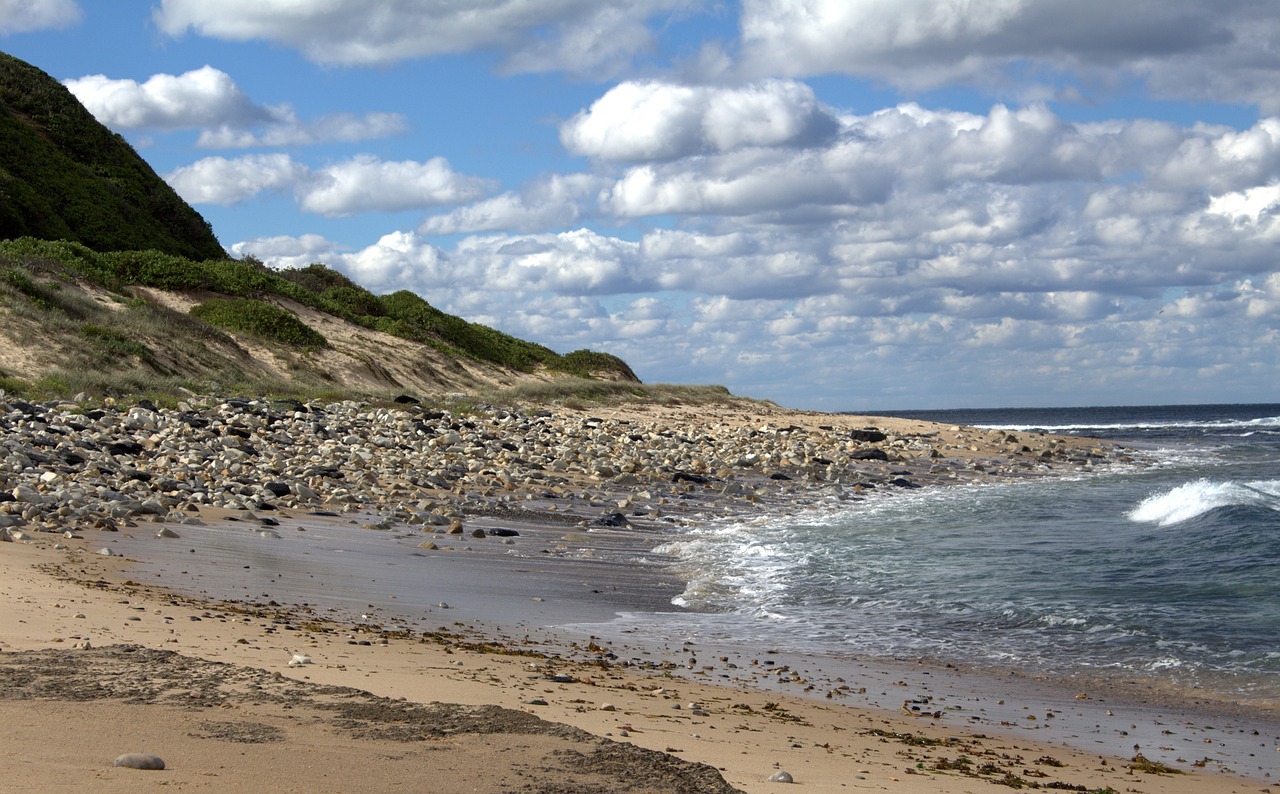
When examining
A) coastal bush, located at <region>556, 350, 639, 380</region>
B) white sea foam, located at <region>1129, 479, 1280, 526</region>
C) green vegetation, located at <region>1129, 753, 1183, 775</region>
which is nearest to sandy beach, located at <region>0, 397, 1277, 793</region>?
green vegetation, located at <region>1129, 753, 1183, 775</region>

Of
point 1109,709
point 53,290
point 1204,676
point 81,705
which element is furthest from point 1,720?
point 53,290

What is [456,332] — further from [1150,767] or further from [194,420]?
[1150,767]

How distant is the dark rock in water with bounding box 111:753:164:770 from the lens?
3738 millimetres

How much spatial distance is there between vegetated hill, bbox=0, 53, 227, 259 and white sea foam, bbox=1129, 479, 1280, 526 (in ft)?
110

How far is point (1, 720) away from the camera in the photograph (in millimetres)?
4102

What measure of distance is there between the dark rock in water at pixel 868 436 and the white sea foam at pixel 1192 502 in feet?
39.0

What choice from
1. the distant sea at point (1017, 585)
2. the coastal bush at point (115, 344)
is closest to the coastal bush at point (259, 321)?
the coastal bush at point (115, 344)

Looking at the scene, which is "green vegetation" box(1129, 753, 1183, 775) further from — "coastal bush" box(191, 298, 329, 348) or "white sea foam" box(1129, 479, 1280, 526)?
"coastal bush" box(191, 298, 329, 348)

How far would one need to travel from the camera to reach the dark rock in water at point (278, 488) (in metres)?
Answer: 13.2

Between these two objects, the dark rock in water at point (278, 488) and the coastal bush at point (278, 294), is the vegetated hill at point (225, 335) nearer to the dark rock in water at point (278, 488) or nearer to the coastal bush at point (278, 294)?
the coastal bush at point (278, 294)

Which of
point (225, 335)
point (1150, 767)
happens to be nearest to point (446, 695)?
point (1150, 767)

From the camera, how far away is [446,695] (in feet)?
17.6

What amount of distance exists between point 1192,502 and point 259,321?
1012 inches


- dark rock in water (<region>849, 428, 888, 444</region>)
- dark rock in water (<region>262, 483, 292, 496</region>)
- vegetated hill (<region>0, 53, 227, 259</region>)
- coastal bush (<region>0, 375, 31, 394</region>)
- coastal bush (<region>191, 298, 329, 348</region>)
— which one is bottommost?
dark rock in water (<region>262, 483, 292, 496</region>)
